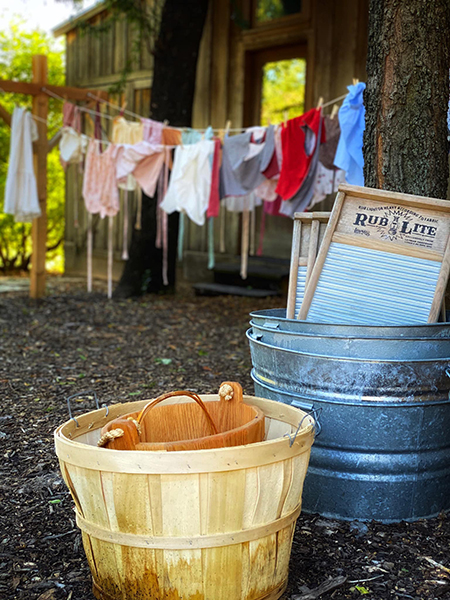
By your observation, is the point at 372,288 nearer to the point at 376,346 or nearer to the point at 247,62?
the point at 376,346

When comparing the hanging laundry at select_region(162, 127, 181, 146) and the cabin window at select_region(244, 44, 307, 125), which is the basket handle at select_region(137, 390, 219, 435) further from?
the cabin window at select_region(244, 44, 307, 125)

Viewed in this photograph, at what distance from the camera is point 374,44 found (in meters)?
3.13

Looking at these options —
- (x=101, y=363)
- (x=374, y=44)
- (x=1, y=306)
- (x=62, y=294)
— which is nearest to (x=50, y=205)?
(x=62, y=294)

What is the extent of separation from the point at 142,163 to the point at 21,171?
1.62 m

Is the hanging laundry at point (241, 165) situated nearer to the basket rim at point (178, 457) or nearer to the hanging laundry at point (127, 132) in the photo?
the hanging laundry at point (127, 132)

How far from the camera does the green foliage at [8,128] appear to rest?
1373 cm

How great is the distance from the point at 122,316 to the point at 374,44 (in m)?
4.98

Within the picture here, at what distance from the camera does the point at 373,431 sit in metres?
2.54

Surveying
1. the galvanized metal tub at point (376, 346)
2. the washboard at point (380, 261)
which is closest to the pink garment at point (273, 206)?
Answer: the washboard at point (380, 261)

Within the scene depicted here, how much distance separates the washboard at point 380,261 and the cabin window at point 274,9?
263 inches

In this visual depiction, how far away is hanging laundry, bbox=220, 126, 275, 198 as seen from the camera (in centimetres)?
641

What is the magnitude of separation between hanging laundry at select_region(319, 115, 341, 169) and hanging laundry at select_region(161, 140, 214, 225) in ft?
4.46

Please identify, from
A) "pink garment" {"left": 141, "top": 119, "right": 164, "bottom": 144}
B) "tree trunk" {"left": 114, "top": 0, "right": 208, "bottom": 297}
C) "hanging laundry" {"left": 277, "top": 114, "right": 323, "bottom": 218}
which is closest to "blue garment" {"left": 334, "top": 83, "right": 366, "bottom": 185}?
"hanging laundry" {"left": 277, "top": 114, "right": 323, "bottom": 218}

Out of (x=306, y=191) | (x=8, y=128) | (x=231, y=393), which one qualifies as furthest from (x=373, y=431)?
(x=8, y=128)
